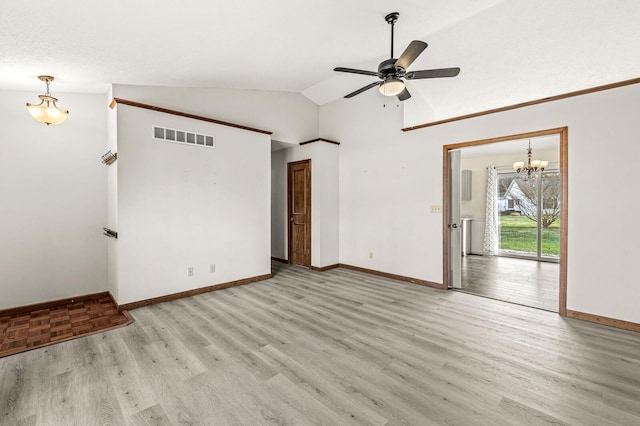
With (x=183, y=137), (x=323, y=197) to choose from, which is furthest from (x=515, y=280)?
(x=183, y=137)

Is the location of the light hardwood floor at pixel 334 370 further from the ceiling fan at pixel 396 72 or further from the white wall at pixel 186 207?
the ceiling fan at pixel 396 72

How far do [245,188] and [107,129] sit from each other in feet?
7.05

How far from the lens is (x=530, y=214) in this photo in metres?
7.38

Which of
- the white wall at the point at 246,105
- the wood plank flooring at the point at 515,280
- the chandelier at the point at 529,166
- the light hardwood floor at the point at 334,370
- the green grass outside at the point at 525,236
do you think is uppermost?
the white wall at the point at 246,105

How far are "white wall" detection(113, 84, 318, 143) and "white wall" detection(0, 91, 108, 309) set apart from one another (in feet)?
2.85

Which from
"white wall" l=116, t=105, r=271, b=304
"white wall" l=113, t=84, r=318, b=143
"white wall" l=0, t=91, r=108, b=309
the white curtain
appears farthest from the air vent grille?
the white curtain

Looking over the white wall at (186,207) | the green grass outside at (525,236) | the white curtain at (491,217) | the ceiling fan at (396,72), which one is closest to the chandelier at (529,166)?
the white curtain at (491,217)

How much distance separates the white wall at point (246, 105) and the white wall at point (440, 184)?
63cm

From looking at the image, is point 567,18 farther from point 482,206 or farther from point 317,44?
point 482,206

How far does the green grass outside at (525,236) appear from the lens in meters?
6.91

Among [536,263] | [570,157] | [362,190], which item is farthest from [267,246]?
[536,263]

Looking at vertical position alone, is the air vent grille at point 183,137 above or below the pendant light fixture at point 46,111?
below

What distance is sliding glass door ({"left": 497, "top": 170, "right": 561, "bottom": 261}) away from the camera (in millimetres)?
6930

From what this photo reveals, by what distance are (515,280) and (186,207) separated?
565 centimetres
